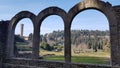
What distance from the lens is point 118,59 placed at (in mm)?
6844

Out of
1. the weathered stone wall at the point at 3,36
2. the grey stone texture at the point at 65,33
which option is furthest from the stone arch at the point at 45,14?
the weathered stone wall at the point at 3,36

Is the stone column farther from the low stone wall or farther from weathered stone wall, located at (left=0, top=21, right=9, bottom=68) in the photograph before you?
weathered stone wall, located at (left=0, top=21, right=9, bottom=68)

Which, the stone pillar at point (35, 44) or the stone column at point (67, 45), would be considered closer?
the stone column at point (67, 45)

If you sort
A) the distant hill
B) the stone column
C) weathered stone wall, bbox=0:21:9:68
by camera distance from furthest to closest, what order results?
the distant hill → weathered stone wall, bbox=0:21:9:68 → the stone column

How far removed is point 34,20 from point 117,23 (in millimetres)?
4754

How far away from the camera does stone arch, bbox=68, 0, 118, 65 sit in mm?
Result: 7008

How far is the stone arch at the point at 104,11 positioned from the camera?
23.0 ft

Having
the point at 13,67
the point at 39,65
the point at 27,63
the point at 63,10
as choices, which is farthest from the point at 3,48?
the point at 63,10

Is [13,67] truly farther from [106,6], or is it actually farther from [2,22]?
[106,6]

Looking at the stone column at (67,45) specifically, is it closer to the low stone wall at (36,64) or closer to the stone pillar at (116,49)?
the low stone wall at (36,64)

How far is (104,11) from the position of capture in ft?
24.0

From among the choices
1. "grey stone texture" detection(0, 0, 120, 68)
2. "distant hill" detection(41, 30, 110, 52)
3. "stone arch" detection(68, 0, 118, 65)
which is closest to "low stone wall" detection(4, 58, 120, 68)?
"grey stone texture" detection(0, 0, 120, 68)

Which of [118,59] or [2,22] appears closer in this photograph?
[118,59]

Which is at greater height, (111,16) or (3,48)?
(111,16)
